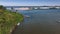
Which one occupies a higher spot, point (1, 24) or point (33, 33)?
point (1, 24)

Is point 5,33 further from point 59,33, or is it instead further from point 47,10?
point 47,10

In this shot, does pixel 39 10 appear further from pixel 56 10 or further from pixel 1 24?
pixel 1 24

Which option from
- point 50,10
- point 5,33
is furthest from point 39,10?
point 5,33

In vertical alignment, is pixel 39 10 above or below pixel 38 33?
below

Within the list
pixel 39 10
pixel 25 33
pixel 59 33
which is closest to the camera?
pixel 59 33

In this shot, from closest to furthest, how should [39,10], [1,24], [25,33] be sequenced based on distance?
[1,24] < [25,33] < [39,10]

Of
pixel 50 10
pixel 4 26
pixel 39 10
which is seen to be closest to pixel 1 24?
pixel 4 26

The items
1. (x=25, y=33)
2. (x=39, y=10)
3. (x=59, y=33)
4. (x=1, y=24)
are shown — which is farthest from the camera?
(x=39, y=10)

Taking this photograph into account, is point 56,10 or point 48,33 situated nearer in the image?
point 48,33

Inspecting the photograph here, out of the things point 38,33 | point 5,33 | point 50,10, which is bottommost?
point 50,10
